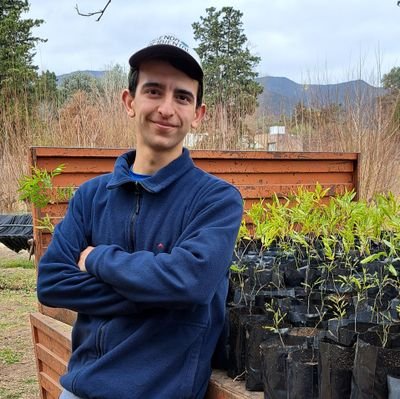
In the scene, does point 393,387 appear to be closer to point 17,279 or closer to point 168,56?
point 168,56

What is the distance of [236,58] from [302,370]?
21115 millimetres

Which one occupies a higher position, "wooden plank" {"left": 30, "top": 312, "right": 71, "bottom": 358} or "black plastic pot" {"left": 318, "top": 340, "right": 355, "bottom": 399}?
"black plastic pot" {"left": 318, "top": 340, "right": 355, "bottom": 399}

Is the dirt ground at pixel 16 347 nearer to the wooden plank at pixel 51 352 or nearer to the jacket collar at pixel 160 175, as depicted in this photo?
the wooden plank at pixel 51 352

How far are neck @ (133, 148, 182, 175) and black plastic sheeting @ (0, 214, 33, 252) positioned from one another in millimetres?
4753

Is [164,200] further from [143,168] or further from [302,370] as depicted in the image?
[302,370]

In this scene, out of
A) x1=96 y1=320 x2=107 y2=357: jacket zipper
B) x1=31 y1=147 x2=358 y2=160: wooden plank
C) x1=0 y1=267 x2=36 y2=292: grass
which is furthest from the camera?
x1=0 y1=267 x2=36 y2=292: grass

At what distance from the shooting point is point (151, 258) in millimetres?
1535

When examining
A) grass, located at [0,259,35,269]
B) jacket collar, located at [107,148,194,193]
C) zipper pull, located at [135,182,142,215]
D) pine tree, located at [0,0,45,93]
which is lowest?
grass, located at [0,259,35,269]

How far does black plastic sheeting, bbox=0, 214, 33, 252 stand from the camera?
6.36 metres

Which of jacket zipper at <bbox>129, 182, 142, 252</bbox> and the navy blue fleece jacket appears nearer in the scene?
the navy blue fleece jacket

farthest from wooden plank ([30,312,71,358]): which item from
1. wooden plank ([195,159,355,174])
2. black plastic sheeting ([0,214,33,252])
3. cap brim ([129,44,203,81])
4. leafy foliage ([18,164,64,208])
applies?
black plastic sheeting ([0,214,33,252])

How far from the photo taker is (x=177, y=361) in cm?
162

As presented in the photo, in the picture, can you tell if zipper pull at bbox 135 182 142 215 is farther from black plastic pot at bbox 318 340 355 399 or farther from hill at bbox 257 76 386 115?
hill at bbox 257 76 386 115

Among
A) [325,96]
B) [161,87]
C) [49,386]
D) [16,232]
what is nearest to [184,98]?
[161,87]
